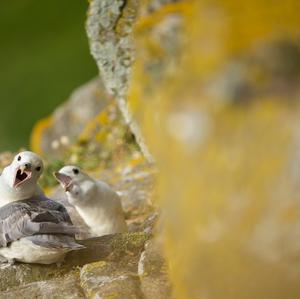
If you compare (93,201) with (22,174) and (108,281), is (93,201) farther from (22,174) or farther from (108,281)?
(108,281)

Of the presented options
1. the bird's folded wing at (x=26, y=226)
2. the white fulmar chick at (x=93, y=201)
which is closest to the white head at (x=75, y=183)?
the white fulmar chick at (x=93, y=201)

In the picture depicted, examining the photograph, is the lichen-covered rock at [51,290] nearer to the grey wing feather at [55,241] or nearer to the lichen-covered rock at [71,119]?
the grey wing feather at [55,241]

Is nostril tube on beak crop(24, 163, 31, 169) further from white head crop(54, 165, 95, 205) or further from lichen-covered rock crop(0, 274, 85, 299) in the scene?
lichen-covered rock crop(0, 274, 85, 299)

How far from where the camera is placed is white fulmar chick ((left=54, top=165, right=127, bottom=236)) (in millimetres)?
2336

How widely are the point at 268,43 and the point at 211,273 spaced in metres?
0.40

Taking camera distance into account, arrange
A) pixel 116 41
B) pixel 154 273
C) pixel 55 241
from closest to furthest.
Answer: pixel 154 273 < pixel 55 241 < pixel 116 41

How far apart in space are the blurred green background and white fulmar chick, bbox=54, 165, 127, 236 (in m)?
3.56

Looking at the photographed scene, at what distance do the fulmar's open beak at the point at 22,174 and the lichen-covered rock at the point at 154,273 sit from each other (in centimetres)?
45

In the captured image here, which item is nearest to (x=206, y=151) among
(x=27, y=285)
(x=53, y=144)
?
(x=27, y=285)

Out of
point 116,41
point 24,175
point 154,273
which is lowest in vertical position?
point 154,273

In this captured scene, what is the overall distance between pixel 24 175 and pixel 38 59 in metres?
4.43

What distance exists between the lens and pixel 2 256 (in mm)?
2127

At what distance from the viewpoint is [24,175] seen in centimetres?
222

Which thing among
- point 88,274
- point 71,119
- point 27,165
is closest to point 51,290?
point 88,274
